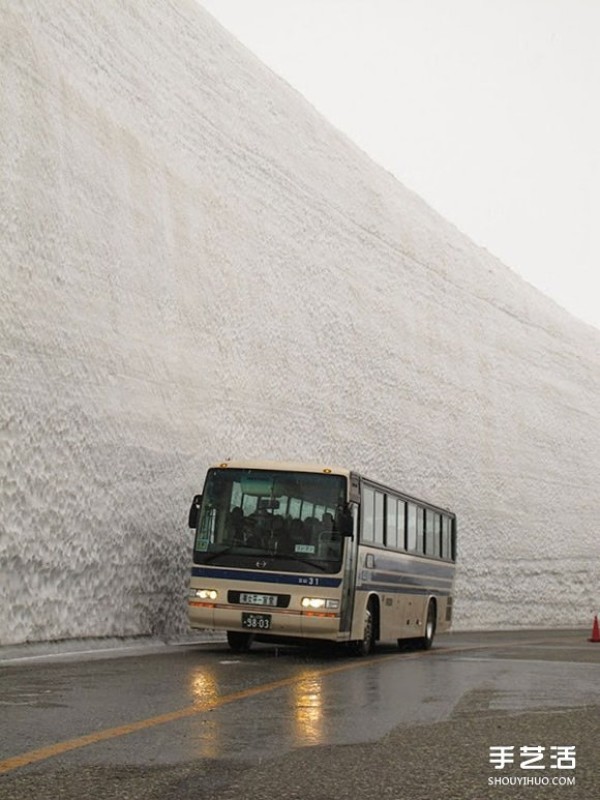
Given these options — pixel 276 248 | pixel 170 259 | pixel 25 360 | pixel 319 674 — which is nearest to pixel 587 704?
pixel 319 674

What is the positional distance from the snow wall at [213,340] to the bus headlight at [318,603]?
3708 millimetres

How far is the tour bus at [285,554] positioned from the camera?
1694cm

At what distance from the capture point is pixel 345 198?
41.8 m

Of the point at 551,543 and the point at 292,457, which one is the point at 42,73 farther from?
the point at 551,543

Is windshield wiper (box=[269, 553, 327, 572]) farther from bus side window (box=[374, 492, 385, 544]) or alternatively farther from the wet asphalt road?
the wet asphalt road

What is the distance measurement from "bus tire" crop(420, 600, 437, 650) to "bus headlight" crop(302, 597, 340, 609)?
617 centimetres

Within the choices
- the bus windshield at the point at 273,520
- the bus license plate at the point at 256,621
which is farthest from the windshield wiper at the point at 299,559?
the bus license plate at the point at 256,621

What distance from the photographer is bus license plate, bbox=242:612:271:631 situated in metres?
16.9

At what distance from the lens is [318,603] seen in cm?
1689

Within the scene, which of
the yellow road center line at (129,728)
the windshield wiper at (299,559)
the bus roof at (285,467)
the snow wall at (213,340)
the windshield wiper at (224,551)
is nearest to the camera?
the yellow road center line at (129,728)

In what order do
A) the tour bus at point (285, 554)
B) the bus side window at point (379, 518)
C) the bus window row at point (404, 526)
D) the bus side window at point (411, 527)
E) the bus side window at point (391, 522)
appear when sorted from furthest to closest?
the bus side window at point (411, 527) < the bus side window at point (391, 522) < the bus side window at point (379, 518) < the bus window row at point (404, 526) < the tour bus at point (285, 554)

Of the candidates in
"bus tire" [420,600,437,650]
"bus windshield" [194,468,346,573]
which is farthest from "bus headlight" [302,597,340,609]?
"bus tire" [420,600,437,650]

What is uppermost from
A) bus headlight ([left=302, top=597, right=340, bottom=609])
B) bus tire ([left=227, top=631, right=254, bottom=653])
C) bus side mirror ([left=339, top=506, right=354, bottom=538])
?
bus side mirror ([left=339, top=506, right=354, bottom=538])

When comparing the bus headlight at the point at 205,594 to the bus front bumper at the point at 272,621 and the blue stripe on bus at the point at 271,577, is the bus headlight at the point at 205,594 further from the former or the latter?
the blue stripe on bus at the point at 271,577
